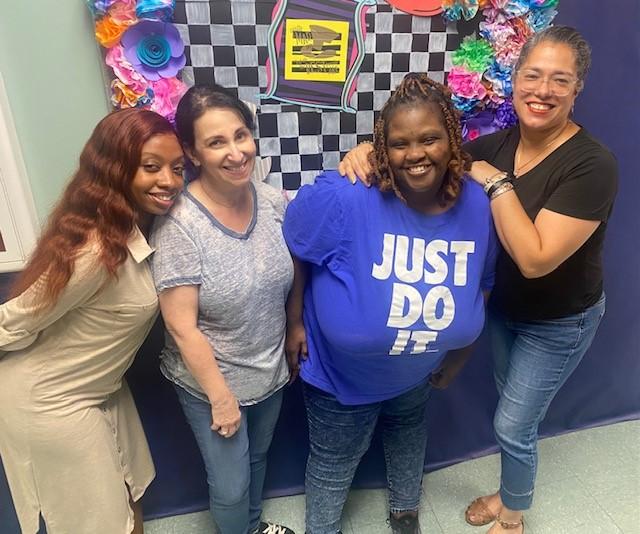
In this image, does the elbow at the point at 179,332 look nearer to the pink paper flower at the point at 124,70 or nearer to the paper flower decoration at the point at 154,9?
the pink paper flower at the point at 124,70

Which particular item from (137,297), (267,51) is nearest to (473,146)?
(267,51)

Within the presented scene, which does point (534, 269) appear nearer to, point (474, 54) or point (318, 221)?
point (318, 221)

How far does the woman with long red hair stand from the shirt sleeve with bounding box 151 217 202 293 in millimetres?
39

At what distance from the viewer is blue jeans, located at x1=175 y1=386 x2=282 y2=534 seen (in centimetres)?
143

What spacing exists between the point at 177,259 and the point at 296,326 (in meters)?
0.41

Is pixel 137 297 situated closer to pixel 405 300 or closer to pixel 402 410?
pixel 405 300

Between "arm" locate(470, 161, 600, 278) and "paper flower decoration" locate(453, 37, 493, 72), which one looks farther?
"paper flower decoration" locate(453, 37, 493, 72)

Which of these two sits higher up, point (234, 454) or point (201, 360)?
point (201, 360)

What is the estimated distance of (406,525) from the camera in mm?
1778

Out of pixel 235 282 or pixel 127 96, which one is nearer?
pixel 235 282

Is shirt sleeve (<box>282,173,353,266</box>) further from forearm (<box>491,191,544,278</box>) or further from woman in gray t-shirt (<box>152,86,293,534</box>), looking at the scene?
forearm (<box>491,191,544,278</box>)

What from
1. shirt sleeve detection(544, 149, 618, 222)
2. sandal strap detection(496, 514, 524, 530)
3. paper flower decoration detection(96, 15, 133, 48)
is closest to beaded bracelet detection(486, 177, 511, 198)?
shirt sleeve detection(544, 149, 618, 222)

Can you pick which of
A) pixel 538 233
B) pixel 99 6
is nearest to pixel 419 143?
pixel 538 233

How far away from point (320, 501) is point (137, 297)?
854 mm
